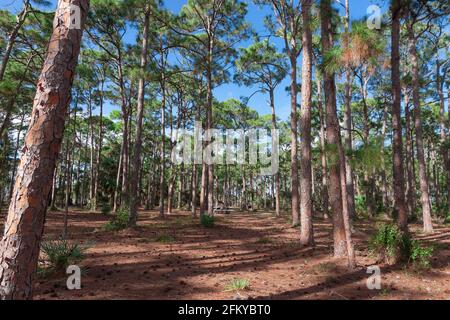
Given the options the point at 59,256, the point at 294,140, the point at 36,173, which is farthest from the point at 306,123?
the point at 36,173

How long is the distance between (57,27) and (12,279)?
2.74 metres

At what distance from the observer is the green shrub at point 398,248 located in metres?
6.14

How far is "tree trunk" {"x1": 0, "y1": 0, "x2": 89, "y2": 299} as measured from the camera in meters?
2.82

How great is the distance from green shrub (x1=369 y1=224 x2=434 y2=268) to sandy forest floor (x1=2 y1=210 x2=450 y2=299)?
25cm

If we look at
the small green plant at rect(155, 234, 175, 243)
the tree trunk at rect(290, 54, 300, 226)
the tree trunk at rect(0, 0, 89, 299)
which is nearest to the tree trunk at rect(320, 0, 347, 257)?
the small green plant at rect(155, 234, 175, 243)

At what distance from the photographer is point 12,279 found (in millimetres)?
2795

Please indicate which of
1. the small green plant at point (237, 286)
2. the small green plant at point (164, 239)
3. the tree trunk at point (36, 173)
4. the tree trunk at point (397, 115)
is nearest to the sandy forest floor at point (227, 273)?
the small green plant at point (164, 239)

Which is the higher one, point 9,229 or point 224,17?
point 224,17

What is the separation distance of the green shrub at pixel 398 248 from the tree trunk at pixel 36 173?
664cm

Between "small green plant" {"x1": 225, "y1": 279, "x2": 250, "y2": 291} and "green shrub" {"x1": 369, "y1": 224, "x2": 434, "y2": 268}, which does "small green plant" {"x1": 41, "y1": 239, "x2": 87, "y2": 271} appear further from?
"green shrub" {"x1": 369, "y1": 224, "x2": 434, "y2": 268}

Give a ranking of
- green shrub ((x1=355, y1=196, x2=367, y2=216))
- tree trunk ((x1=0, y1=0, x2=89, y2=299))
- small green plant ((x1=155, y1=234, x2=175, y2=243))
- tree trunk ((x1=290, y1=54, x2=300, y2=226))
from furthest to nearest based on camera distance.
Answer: green shrub ((x1=355, y1=196, x2=367, y2=216))
tree trunk ((x1=290, y1=54, x2=300, y2=226))
small green plant ((x1=155, y1=234, x2=175, y2=243))
tree trunk ((x1=0, y1=0, x2=89, y2=299))

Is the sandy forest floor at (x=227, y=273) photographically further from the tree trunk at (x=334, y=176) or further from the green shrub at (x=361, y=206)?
the green shrub at (x=361, y=206)
